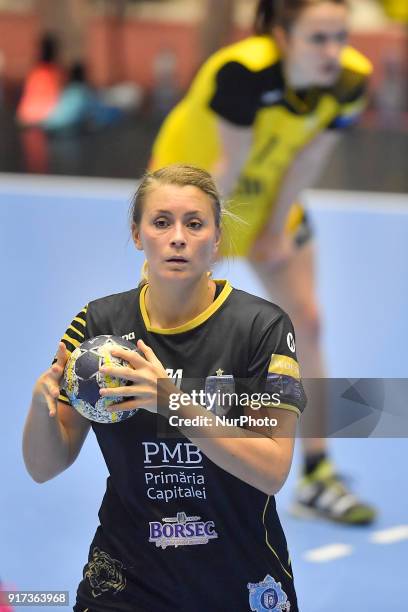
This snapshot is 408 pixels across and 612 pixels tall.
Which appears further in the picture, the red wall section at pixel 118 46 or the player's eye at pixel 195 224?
the red wall section at pixel 118 46

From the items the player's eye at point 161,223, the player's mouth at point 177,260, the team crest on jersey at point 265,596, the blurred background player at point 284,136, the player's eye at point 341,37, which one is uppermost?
the player's eye at point 341,37

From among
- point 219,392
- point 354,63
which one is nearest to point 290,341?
point 219,392

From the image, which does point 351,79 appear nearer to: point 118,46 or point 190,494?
point 190,494

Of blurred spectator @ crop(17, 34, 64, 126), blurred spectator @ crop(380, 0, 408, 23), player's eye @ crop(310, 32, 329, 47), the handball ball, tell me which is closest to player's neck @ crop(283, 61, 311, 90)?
player's eye @ crop(310, 32, 329, 47)

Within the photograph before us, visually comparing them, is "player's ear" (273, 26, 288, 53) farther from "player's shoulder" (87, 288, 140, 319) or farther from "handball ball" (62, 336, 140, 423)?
"handball ball" (62, 336, 140, 423)

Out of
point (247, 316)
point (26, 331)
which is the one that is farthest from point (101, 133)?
point (247, 316)

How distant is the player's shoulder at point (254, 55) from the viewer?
3.82 meters

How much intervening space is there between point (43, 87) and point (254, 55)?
5236mm

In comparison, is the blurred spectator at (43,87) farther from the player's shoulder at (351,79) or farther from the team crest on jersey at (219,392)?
the team crest on jersey at (219,392)

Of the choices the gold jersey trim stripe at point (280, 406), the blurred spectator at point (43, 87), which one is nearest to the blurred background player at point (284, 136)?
the gold jersey trim stripe at point (280, 406)

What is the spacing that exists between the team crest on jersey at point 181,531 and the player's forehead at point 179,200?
1.85 feet

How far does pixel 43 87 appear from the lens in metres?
8.83

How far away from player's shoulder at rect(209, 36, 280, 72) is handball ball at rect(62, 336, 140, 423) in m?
1.92

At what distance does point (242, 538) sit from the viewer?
2211 millimetres
